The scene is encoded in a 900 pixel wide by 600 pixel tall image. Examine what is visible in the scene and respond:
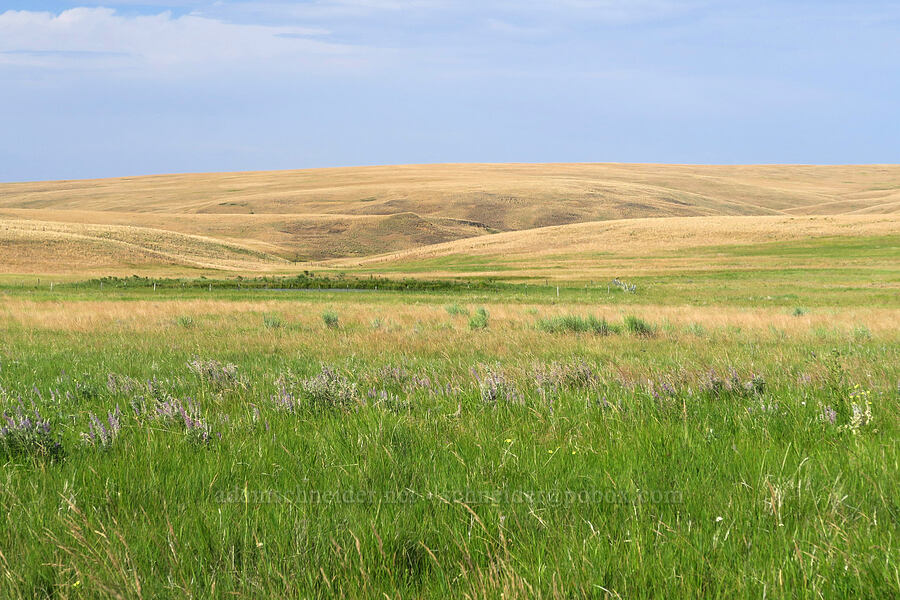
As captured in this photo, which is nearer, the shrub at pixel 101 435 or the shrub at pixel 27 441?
the shrub at pixel 27 441

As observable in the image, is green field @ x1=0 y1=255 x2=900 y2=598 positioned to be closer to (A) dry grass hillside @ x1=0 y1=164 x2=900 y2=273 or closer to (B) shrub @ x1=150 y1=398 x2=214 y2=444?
(B) shrub @ x1=150 y1=398 x2=214 y2=444

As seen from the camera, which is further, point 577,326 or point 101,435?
point 577,326

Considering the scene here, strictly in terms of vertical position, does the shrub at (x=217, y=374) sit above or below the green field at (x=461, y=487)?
below

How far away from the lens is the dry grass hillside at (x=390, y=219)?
84.8m

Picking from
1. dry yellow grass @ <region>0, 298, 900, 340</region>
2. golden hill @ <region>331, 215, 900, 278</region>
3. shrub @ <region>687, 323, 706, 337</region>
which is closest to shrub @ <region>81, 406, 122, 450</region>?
dry yellow grass @ <region>0, 298, 900, 340</region>

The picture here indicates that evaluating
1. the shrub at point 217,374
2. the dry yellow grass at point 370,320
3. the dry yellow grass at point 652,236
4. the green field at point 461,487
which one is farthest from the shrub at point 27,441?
the dry yellow grass at point 652,236

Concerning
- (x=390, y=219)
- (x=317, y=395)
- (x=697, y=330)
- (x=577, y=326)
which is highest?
(x=390, y=219)

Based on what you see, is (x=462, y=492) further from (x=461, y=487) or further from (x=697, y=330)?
(x=697, y=330)

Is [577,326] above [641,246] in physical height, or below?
above

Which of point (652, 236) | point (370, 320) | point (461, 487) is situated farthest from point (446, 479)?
point (652, 236)

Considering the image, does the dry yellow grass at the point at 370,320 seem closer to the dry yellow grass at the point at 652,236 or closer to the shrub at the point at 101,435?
the shrub at the point at 101,435

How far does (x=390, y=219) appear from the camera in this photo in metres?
140

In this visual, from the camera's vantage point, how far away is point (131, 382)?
668cm

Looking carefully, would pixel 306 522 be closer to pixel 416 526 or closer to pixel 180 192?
pixel 416 526
